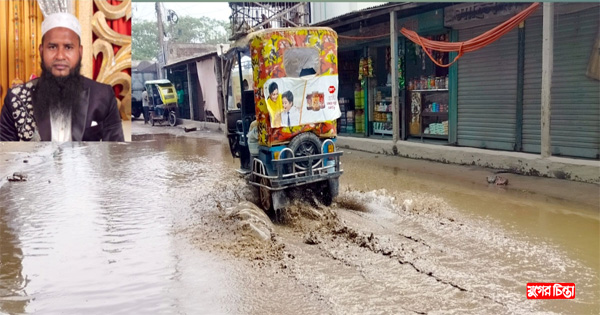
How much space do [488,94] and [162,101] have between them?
60.7 feet

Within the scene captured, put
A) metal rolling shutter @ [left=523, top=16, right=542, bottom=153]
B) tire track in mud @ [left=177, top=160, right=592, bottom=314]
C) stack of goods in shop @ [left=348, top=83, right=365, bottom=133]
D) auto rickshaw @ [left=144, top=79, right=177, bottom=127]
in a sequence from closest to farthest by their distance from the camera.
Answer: tire track in mud @ [left=177, top=160, right=592, bottom=314]
metal rolling shutter @ [left=523, top=16, right=542, bottom=153]
stack of goods in shop @ [left=348, top=83, right=365, bottom=133]
auto rickshaw @ [left=144, top=79, right=177, bottom=127]

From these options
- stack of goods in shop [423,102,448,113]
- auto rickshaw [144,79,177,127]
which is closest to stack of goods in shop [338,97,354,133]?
stack of goods in shop [423,102,448,113]

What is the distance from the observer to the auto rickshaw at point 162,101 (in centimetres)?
2677

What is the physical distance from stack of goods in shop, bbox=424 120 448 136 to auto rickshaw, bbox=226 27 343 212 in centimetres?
618

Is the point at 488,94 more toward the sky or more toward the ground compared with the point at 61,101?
more toward the sky

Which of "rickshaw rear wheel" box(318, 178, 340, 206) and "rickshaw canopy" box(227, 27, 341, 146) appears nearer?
"rickshaw canopy" box(227, 27, 341, 146)

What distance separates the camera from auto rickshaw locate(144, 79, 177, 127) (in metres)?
26.8

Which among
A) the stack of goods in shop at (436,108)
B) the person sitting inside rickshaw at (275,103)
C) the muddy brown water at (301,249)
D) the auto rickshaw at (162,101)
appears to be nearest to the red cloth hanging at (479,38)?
the stack of goods in shop at (436,108)

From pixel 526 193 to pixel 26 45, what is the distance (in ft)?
23.1

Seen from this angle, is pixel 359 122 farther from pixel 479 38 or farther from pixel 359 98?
pixel 479 38

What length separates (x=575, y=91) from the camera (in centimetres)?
978

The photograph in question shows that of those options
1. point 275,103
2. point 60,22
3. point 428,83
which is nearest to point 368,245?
point 275,103

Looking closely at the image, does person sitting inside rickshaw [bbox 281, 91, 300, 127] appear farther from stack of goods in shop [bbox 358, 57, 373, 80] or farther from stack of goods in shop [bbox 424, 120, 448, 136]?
stack of goods in shop [bbox 358, 57, 373, 80]

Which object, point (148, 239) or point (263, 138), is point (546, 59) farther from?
point (148, 239)
